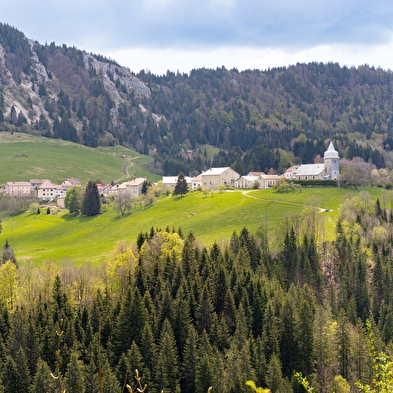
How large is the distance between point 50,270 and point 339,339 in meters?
50.6

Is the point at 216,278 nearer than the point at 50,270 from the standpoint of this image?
No

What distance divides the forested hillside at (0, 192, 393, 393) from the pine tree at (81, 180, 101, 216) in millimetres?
52885

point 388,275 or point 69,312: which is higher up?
point 69,312

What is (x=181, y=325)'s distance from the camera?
58812 mm

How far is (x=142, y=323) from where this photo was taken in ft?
186

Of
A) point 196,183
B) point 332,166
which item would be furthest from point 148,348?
point 332,166

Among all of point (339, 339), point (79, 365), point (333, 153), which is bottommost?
point (339, 339)

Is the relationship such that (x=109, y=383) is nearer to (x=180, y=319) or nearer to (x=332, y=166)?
(x=180, y=319)

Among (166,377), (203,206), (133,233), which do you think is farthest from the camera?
(203,206)

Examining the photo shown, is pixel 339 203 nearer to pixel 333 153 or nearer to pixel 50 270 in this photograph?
pixel 333 153

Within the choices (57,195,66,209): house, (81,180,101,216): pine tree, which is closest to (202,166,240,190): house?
(81,180,101,216): pine tree

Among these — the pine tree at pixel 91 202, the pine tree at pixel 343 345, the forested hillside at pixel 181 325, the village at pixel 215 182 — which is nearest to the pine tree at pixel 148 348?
the forested hillside at pixel 181 325

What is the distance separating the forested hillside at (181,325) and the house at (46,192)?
280 feet

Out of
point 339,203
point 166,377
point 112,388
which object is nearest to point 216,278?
point 166,377
